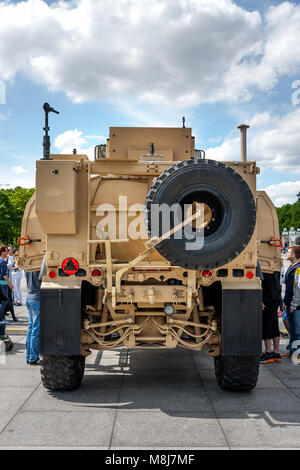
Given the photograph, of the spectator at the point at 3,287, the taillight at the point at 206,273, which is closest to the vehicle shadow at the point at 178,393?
the taillight at the point at 206,273

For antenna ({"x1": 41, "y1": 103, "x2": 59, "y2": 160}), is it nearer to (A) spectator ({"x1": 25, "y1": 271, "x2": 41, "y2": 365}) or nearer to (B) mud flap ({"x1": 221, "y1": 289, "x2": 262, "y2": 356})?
(A) spectator ({"x1": 25, "y1": 271, "x2": 41, "y2": 365})

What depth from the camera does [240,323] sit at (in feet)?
16.6

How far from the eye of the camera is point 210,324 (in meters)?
5.35

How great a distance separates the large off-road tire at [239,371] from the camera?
5211mm

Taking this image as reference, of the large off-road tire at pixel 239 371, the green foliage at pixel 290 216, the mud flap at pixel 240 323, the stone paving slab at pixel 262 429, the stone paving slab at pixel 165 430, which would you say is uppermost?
the green foliage at pixel 290 216

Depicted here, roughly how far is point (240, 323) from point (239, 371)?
0.62m

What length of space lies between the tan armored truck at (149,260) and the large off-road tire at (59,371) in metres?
0.01

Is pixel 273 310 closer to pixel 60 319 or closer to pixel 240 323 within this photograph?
pixel 240 323

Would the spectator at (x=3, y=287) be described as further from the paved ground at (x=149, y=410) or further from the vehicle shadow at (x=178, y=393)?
the vehicle shadow at (x=178, y=393)

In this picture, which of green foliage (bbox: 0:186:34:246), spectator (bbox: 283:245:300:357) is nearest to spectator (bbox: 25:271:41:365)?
spectator (bbox: 283:245:300:357)

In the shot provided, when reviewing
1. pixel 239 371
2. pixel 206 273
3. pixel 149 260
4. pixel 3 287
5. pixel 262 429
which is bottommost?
pixel 262 429

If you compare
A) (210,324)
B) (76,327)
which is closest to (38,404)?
(76,327)

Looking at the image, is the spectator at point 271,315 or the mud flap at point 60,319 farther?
the spectator at point 271,315

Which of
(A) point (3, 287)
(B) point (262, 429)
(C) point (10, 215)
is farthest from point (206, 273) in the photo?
(C) point (10, 215)
